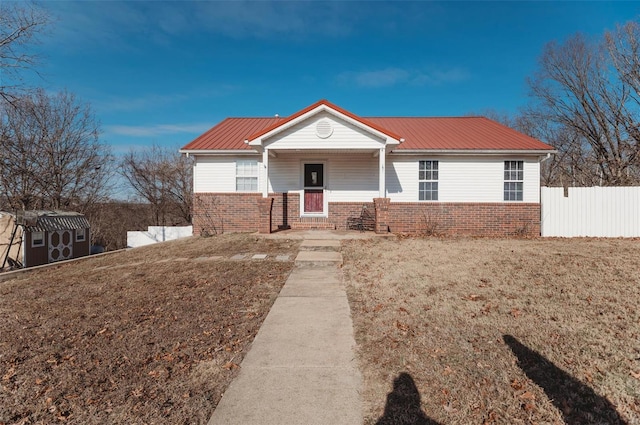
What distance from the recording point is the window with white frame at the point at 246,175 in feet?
46.4

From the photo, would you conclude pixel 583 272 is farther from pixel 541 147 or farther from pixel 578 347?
pixel 541 147

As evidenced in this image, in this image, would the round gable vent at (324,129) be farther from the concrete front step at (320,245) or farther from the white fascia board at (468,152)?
the concrete front step at (320,245)

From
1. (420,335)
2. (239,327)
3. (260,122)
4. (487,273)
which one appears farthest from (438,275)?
(260,122)

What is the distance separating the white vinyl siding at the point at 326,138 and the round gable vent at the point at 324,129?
0.05 meters

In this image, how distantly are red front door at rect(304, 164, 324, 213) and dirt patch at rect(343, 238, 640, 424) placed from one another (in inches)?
272

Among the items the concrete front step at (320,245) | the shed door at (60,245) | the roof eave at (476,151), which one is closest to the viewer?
the concrete front step at (320,245)

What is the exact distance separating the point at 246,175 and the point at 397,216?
20.8 feet

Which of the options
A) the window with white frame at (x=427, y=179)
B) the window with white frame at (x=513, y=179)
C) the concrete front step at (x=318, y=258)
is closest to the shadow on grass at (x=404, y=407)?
the concrete front step at (x=318, y=258)

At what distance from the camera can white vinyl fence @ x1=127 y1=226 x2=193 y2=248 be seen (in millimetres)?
17578

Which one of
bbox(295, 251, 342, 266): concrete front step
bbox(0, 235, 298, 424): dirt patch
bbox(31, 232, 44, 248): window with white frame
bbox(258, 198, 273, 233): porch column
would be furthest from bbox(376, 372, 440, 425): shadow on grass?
bbox(31, 232, 44, 248): window with white frame

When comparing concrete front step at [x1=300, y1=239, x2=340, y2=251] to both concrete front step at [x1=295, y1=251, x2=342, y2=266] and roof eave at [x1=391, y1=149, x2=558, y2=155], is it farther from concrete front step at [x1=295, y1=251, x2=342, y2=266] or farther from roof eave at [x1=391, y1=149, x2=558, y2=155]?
roof eave at [x1=391, y1=149, x2=558, y2=155]

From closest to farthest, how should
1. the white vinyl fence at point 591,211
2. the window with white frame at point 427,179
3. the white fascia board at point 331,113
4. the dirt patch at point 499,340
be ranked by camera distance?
the dirt patch at point 499,340, the white fascia board at point 331,113, the white vinyl fence at point 591,211, the window with white frame at point 427,179

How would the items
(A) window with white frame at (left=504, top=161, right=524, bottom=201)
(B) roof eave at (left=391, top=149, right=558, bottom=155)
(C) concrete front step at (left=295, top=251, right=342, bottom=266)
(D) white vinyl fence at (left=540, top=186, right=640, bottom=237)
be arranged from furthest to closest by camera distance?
(A) window with white frame at (left=504, top=161, right=524, bottom=201) → (B) roof eave at (left=391, top=149, right=558, bottom=155) → (D) white vinyl fence at (left=540, top=186, right=640, bottom=237) → (C) concrete front step at (left=295, top=251, right=342, bottom=266)

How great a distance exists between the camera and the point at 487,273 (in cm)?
666
